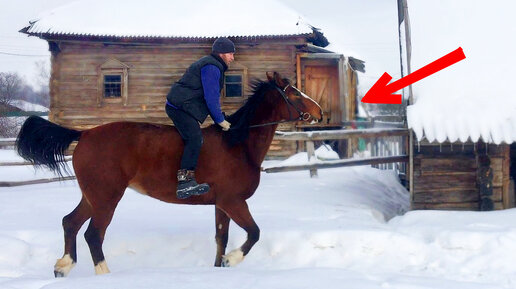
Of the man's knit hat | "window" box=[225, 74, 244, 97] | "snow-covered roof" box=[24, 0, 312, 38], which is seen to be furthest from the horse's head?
"window" box=[225, 74, 244, 97]

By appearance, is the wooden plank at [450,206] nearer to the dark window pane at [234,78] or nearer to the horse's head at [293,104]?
the horse's head at [293,104]

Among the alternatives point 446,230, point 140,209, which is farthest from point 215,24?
point 446,230

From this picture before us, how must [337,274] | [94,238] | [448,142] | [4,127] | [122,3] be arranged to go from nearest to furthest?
[337,274] → [94,238] → [448,142] → [4,127] → [122,3]

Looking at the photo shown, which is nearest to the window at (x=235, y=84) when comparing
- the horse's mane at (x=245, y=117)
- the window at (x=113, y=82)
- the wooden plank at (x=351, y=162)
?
the window at (x=113, y=82)

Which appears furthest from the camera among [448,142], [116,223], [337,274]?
[448,142]

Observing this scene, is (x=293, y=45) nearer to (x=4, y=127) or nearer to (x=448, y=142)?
(x=4, y=127)

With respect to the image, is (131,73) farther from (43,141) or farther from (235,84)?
(43,141)

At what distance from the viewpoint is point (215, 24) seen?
16.6 metres

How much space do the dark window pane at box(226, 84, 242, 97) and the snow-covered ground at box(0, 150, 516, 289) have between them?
9741 mm

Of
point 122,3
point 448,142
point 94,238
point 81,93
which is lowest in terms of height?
point 94,238

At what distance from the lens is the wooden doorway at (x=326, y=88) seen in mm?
18016

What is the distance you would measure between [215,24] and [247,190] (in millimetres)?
12734

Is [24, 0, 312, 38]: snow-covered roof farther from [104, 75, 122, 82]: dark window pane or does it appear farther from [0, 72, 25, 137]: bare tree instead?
[0, 72, 25, 137]: bare tree

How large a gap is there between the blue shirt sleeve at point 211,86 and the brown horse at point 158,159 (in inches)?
13.3
